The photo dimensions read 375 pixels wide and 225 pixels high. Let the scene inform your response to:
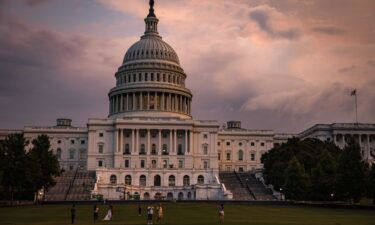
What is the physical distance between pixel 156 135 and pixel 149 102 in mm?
15822

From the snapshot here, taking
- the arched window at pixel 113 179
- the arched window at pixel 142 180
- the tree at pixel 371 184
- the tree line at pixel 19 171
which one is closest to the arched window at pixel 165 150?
the arched window at pixel 142 180

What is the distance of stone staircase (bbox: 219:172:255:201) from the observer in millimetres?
123956

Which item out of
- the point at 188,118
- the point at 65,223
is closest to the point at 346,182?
the point at 65,223

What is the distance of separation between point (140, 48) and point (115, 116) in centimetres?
2303

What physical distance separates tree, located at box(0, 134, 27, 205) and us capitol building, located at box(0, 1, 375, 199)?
4019 cm

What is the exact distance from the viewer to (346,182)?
286ft

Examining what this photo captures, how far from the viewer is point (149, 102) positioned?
177m

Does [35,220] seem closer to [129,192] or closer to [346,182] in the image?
[346,182]

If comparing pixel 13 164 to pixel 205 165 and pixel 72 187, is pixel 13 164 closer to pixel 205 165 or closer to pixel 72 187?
pixel 72 187

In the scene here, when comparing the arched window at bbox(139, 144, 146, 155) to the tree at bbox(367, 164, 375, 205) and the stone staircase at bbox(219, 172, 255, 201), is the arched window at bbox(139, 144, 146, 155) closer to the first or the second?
the stone staircase at bbox(219, 172, 255, 201)

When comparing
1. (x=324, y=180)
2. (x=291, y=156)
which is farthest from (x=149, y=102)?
(x=324, y=180)

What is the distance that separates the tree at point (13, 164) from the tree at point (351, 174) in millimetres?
49305

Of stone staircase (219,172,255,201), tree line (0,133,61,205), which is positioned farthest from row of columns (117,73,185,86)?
tree line (0,133,61,205)

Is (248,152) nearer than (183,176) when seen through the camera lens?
No
